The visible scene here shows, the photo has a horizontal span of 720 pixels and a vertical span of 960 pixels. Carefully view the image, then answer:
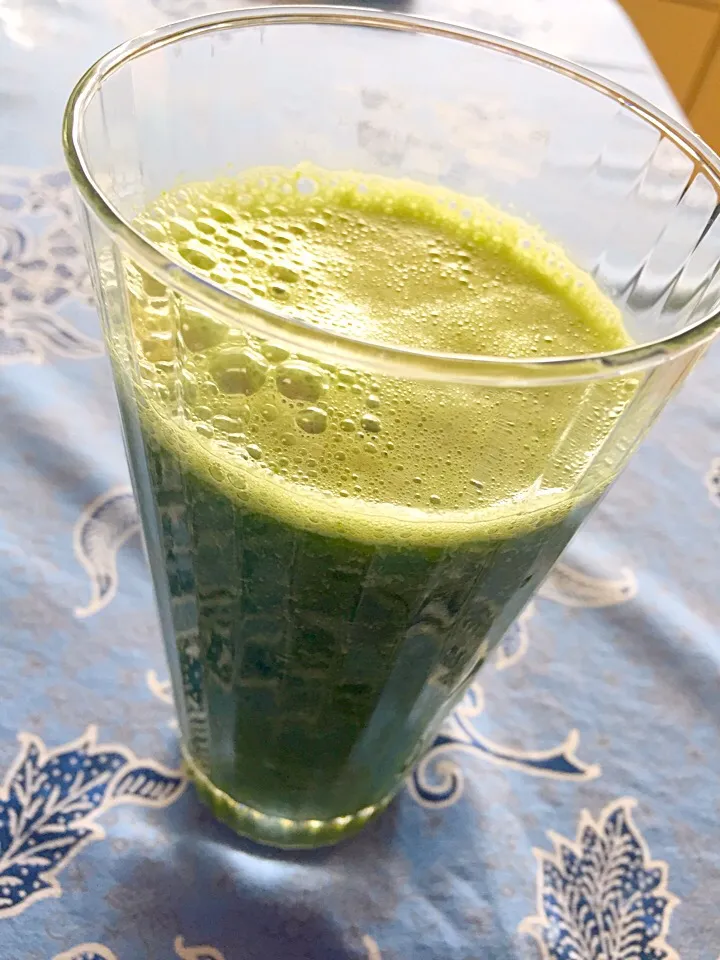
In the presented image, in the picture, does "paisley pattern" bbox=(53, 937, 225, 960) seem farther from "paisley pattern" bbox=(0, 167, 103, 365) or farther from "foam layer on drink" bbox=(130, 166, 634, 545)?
"paisley pattern" bbox=(0, 167, 103, 365)

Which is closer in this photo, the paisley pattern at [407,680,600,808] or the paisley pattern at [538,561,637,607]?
the paisley pattern at [407,680,600,808]

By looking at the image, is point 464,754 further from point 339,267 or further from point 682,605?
point 339,267

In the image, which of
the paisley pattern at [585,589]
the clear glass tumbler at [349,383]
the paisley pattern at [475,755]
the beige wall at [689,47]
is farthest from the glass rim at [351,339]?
the beige wall at [689,47]

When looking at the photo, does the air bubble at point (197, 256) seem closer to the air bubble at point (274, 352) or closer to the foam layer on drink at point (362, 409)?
the foam layer on drink at point (362, 409)

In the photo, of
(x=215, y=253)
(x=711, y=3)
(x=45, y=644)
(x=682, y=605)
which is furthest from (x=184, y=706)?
(x=711, y=3)

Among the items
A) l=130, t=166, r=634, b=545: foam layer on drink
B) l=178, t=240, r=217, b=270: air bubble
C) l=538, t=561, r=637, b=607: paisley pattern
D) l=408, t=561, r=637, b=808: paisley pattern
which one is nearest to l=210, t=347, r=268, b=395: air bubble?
l=130, t=166, r=634, b=545: foam layer on drink

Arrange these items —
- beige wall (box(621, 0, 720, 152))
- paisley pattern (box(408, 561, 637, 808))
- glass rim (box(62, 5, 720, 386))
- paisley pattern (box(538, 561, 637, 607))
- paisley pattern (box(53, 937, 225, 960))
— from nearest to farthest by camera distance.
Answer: glass rim (box(62, 5, 720, 386)), paisley pattern (box(53, 937, 225, 960)), paisley pattern (box(408, 561, 637, 808)), paisley pattern (box(538, 561, 637, 607)), beige wall (box(621, 0, 720, 152))

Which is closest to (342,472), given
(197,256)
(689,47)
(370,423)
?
(370,423)
